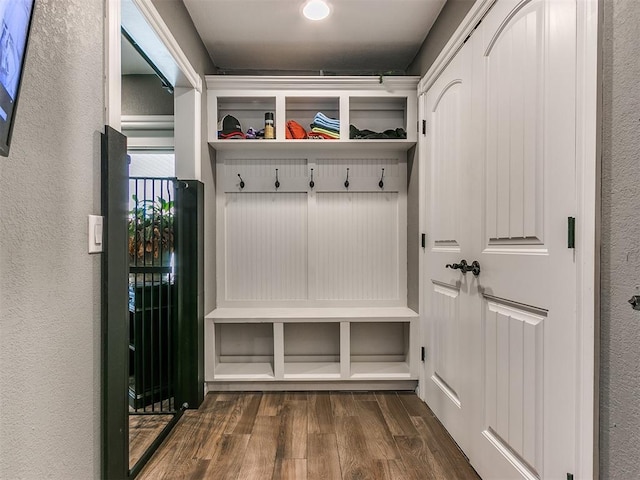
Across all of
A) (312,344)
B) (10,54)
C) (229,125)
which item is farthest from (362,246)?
(10,54)

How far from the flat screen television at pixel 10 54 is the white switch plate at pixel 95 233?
47 cm

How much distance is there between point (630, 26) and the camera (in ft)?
2.92

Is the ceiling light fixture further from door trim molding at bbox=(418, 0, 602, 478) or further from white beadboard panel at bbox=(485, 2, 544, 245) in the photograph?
door trim molding at bbox=(418, 0, 602, 478)

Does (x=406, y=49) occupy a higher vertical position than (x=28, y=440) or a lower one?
higher

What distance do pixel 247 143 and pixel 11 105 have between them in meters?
1.86

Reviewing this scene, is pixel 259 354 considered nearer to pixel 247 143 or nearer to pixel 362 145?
pixel 247 143

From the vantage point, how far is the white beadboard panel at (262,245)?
9.17 feet

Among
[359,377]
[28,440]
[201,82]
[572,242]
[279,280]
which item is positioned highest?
[201,82]

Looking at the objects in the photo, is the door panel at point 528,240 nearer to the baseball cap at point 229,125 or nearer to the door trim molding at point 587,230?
the door trim molding at point 587,230

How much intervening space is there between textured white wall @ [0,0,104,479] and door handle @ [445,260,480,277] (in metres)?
1.54

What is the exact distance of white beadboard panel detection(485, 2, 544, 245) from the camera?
1227 millimetres

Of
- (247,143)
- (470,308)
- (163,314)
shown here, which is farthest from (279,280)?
(470,308)

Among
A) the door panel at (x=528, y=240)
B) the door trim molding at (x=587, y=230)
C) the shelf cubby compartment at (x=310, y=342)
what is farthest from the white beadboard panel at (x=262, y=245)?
the door trim molding at (x=587, y=230)

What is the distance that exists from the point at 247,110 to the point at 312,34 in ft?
2.57
